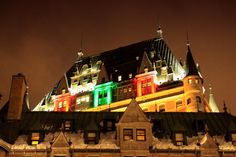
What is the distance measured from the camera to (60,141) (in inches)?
1638

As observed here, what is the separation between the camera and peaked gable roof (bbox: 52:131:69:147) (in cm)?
4141

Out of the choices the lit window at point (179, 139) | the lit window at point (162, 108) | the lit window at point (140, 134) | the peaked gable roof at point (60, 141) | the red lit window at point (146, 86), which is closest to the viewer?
the peaked gable roof at point (60, 141)

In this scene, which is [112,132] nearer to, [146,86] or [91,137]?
[91,137]

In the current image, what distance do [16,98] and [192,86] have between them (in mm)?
53744

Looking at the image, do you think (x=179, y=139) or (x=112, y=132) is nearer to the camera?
(x=179, y=139)

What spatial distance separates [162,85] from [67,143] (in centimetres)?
6266

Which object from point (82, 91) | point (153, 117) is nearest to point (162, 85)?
point (82, 91)

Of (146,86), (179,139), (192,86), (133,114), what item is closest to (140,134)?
(133,114)

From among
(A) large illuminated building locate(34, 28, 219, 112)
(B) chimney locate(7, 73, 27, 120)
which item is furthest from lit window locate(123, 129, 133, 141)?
(A) large illuminated building locate(34, 28, 219, 112)

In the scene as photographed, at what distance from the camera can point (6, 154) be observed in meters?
41.5

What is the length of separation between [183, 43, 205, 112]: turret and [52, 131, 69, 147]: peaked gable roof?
55.5 meters

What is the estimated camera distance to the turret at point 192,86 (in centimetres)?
9444

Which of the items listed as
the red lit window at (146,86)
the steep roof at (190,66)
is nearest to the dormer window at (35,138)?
the steep roof at (190,66)

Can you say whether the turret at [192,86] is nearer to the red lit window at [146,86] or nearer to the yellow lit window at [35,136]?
the red lit window at [146,86]
